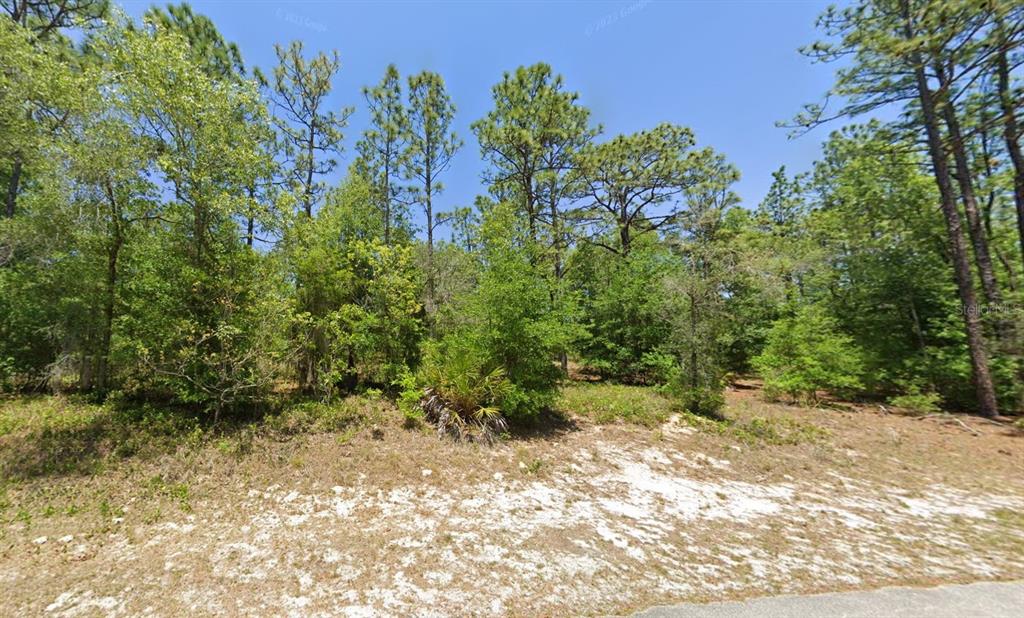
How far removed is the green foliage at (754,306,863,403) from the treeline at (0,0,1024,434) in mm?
92

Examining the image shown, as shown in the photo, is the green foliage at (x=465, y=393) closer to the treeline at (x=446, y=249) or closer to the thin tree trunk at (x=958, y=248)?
the treeline at (x=446, y=249)

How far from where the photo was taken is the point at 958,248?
1058cm

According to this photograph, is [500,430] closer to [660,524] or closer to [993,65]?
[660,524]

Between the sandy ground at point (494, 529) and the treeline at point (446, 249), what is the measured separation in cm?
184

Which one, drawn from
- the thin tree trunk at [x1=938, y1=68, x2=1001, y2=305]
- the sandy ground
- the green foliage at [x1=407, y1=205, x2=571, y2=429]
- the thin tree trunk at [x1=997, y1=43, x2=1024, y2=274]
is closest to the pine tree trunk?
the thin tree trunk at [x1=938, y1=68, x2=1001, y2=305]

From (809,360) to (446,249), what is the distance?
14599mm

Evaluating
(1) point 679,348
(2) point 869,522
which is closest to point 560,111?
(1) point 679,348

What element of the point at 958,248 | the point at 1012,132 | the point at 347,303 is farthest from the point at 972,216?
the point at 347,303

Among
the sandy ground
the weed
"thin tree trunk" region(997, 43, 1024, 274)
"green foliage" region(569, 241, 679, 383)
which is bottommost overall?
the sandy ground

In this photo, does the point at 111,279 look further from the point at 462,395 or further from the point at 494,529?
the point at 494,529

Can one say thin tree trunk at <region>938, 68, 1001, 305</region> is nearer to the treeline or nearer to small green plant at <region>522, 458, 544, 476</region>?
the treeline

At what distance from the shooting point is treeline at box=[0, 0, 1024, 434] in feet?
22.7

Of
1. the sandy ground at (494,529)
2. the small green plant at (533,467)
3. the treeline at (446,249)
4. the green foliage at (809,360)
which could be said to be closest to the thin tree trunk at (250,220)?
the treeline at (446,249)

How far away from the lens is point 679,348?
395 inches
